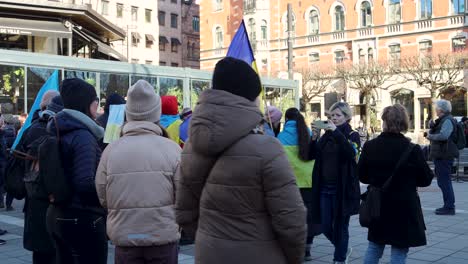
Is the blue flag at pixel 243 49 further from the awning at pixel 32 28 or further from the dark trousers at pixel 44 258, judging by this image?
the awning at pixel 32 28

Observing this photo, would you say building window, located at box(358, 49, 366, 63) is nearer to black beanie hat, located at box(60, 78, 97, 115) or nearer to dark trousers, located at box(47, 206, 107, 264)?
black beanie hat, located at box(60, 78, 97, 115)

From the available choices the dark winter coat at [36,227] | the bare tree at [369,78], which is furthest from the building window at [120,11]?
the dark winter coat at [36,227]

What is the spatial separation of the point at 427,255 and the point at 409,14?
40708 mm

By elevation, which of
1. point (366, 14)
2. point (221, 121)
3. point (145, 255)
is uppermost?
point (366, 14)

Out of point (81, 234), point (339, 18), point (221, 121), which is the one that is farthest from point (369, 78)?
point (221, 121)

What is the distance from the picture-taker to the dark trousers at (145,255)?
138 inches

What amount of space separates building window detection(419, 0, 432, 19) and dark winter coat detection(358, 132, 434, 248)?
136ft

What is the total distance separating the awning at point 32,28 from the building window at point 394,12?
1264 inches

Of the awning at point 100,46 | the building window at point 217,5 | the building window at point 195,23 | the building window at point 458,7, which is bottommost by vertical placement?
the awning at point 100,46

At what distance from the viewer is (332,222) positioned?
238 inches

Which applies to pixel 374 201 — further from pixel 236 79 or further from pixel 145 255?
pixel 236 79

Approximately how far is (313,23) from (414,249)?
45.1 meters

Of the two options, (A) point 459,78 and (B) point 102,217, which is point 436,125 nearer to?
(B) point 102,217

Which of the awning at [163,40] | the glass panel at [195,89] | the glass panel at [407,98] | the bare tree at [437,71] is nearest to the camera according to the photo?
the glass panel at [195,89]
